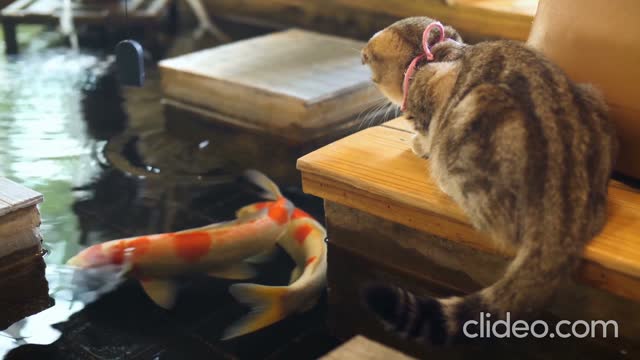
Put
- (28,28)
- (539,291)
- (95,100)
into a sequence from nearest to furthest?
1. (539,291)
2. (95,100)
3. (28,28)

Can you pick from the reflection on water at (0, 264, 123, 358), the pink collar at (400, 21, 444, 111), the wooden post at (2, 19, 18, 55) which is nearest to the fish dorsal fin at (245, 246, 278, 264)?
the reflection on water at (0, 264, 123, 358)

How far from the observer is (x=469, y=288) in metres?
2.03

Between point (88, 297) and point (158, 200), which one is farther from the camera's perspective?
point (158, 200)

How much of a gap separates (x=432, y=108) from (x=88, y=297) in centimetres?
135

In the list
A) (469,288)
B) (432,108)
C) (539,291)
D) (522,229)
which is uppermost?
(432,108)

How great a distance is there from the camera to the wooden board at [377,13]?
4453 millimetres

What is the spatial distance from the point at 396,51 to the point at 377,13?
10.4 feet

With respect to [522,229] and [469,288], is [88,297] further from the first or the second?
[522,229]

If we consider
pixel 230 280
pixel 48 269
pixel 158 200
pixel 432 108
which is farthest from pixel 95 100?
pixel 432 108

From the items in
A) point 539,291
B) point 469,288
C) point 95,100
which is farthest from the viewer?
point 95,100

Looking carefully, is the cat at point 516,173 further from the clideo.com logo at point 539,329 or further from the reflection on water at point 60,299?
the reflection on water at point 60,299

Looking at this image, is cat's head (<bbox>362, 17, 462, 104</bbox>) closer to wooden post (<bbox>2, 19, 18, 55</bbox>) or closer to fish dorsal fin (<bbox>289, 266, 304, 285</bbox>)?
fish dorsal fin (<bbox>289, 266, 304, 285</bbox>)

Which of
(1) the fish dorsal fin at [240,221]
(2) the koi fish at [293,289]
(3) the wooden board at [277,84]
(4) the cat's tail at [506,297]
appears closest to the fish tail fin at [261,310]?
(2) the koi fish at [293,289]

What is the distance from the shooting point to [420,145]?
2137mm
